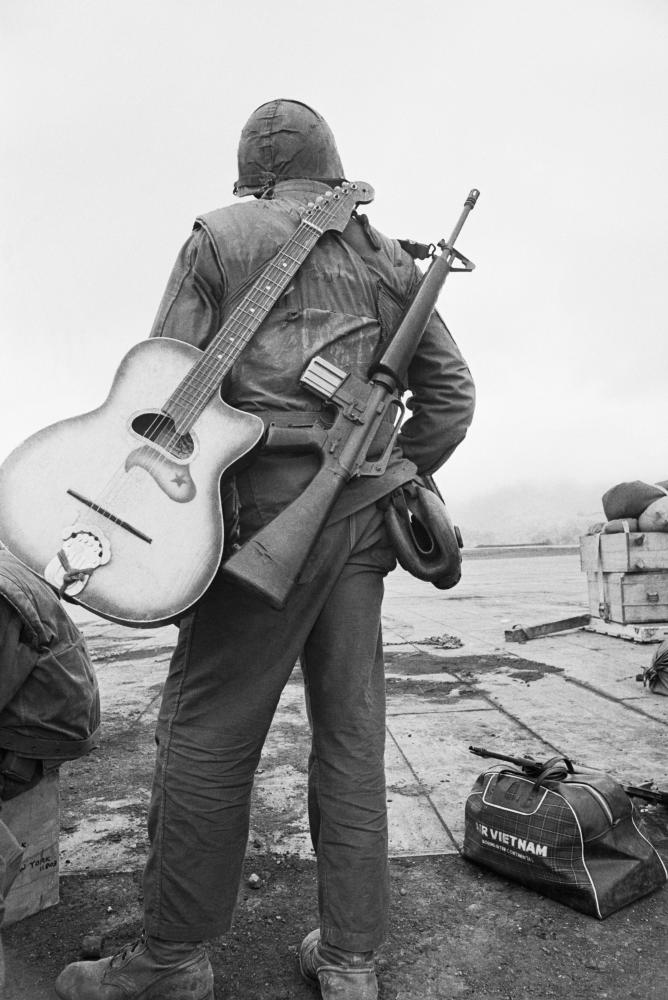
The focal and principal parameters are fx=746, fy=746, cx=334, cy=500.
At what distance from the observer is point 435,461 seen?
2197 millimetres

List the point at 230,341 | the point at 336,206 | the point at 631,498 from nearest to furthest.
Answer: the point at 230,341
the point at 336,206
the point at 631,498

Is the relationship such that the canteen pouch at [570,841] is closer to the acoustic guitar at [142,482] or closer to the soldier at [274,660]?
the soldier at [274,660]

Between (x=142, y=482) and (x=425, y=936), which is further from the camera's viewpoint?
(x=425, y=936)

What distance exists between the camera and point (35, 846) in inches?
85.7

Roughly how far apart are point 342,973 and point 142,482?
4.03 feet

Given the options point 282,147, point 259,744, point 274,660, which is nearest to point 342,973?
point 259,744

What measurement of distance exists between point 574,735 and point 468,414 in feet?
7.37

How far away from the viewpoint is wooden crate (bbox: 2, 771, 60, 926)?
213cm

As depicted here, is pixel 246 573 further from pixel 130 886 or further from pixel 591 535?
pixel 591 535

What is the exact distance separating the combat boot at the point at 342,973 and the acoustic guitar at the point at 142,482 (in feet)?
3.01

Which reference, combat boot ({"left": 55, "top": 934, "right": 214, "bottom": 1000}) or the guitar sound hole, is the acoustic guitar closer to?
the guitar sound hole

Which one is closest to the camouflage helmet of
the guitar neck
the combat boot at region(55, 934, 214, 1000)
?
the guitar neck

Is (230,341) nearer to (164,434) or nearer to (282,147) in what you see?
(164,434)

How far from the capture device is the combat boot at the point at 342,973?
1.71 metres
